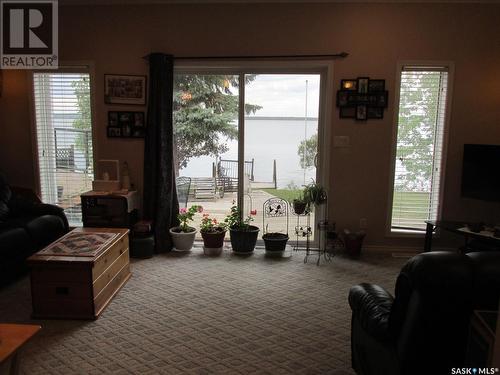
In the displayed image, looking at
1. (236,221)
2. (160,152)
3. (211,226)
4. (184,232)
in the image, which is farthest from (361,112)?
(184,232)

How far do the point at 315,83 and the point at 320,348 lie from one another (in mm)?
2958

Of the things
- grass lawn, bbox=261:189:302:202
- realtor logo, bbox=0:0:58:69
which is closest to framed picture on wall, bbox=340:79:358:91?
grass lawn, bbox=261:189:302:202

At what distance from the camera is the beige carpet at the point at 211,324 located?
2.23 m

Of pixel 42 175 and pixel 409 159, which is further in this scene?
pixel 42 175

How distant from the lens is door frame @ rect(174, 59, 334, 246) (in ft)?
13.5

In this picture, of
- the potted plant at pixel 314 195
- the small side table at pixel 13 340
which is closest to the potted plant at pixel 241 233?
the potted plant at pixel 314 195

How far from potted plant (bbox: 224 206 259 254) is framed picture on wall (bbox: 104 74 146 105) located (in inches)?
68.3

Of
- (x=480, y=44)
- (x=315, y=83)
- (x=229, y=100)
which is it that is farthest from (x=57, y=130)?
(x=480, y=44)

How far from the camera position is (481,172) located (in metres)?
3.80

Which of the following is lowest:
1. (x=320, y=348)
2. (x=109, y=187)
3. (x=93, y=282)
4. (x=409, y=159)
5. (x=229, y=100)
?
(x=320, y=348)

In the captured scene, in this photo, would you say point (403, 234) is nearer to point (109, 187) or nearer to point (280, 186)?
point (280, 186)

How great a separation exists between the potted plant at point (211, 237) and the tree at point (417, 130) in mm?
2154

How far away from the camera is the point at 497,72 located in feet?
13.0

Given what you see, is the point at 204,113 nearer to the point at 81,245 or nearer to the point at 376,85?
the point at 376,85
